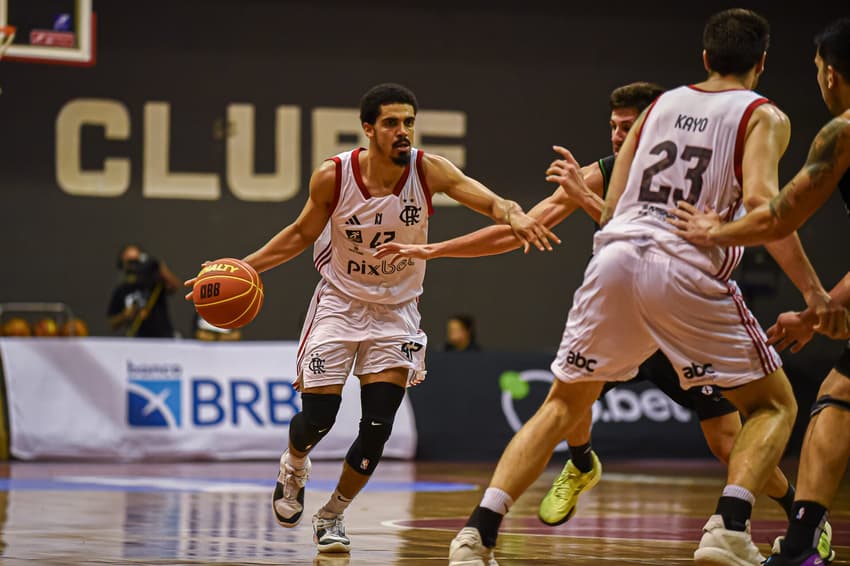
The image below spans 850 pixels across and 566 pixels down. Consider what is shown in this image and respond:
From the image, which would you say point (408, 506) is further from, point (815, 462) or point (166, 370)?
point (166, 370)

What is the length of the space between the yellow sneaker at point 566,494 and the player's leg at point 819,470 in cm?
169

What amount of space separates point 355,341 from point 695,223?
2.24 meters

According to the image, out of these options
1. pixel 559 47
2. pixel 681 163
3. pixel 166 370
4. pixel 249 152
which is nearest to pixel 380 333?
pixel 681 163

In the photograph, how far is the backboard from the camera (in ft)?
41.9

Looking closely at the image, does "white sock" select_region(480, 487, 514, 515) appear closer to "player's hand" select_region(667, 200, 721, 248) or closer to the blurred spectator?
"player's hand" select_region(667, 200, 721, 248)

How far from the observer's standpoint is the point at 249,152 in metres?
19.2

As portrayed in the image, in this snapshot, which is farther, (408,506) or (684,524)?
(408,506)

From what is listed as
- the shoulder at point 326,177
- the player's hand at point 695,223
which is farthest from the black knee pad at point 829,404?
the shoulder at point 326,177

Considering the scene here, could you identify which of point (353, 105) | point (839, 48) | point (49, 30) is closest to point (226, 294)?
point (839, 48)

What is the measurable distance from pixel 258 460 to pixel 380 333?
7.71 meters

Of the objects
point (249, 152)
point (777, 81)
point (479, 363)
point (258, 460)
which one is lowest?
point (258, 460)

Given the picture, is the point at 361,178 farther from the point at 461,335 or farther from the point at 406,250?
the point at 461,335

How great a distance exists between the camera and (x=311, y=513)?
849 centimetres

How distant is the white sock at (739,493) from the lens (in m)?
4.68
